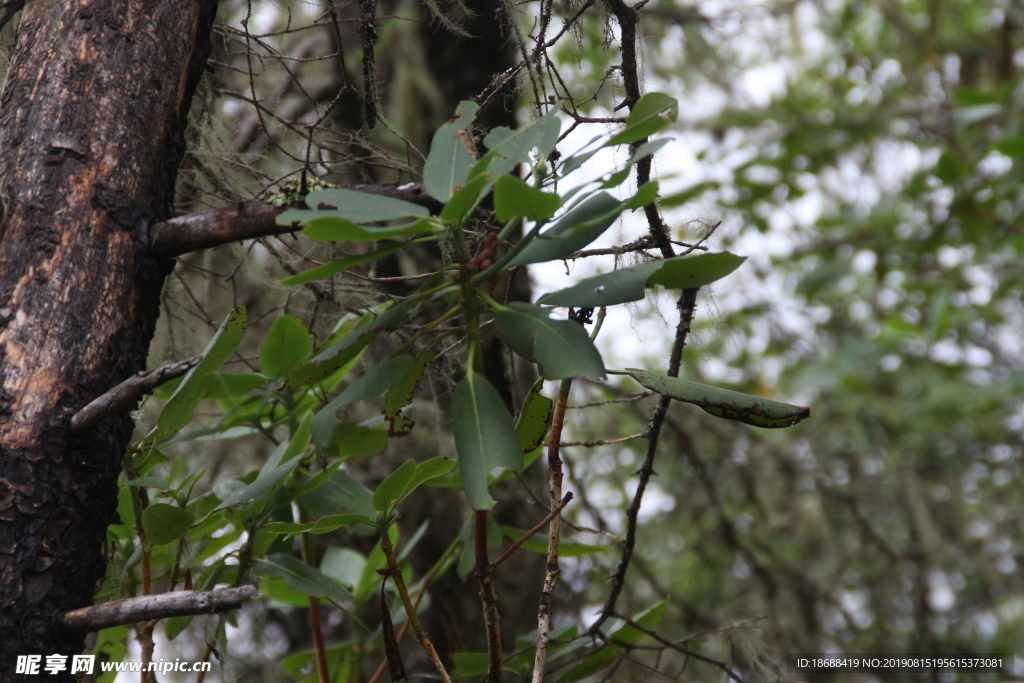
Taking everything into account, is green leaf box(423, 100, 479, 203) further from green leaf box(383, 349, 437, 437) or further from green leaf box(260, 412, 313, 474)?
green leaf box(260, 412, 313, 474)

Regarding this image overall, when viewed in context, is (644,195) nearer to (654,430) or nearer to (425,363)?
(425,363)

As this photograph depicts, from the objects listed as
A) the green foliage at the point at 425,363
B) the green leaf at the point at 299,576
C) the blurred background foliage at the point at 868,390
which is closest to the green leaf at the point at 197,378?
the green foliage at the point at 425,363

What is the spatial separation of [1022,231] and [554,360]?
2441 mm

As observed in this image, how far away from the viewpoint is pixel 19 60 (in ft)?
2.68

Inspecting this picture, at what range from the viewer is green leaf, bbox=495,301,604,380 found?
22.8 inches

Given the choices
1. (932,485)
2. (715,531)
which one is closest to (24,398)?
(715,531)

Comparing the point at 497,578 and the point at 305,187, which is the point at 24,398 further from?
Answer: the point at 497,578

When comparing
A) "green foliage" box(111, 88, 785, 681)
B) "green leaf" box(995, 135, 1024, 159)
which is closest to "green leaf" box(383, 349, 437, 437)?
"green foliage" box(111, 88, 785, 681)

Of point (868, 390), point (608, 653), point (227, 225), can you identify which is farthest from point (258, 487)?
point (868, 390)

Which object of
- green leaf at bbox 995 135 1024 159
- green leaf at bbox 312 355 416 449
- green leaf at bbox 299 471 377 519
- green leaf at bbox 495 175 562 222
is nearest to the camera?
green leaf at bbox 495 175 562 222

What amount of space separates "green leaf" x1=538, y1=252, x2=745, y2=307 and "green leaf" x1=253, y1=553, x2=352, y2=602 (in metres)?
0.47

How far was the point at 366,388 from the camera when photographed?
26.3 inches

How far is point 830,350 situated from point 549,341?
308 cm

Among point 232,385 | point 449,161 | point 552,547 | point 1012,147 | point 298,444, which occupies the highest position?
point 1012,147
